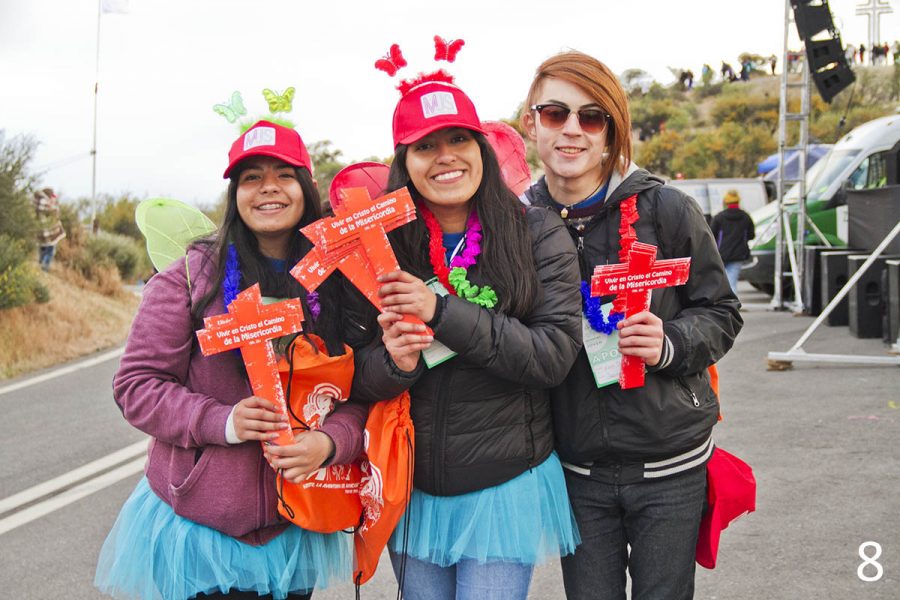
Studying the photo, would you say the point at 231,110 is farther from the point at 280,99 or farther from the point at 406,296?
the point at 406,296

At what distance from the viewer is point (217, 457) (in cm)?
244

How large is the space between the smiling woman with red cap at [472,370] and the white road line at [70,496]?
12.1ft

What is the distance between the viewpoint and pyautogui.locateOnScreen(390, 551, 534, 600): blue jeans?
249 cm

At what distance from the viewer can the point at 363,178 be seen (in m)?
2.86

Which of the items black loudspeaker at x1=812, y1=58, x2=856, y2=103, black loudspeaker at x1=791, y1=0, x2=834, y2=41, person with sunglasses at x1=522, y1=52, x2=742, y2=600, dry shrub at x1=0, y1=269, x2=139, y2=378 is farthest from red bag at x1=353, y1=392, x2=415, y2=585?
black loudspeaker at x1=812, y1=58, x2=856, y2=103

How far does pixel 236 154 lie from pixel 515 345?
1.01m

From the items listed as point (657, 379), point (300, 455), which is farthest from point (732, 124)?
point (300, 455)

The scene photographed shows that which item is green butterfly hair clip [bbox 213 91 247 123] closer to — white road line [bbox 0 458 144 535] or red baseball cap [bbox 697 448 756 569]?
red baseball cap [bbox 697 448 756 569]

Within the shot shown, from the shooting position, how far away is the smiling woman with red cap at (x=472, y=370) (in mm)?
2420

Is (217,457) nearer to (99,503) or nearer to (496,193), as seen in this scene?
(496,193)

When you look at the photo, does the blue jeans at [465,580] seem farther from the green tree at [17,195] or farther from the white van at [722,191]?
the white van at [722,191]

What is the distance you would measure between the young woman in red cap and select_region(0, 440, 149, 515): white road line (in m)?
3.53

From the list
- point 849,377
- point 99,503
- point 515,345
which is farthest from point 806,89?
point 515,345

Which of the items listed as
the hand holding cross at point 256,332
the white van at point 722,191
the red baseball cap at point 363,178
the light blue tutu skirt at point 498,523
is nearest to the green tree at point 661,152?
the white van at point 722,191
